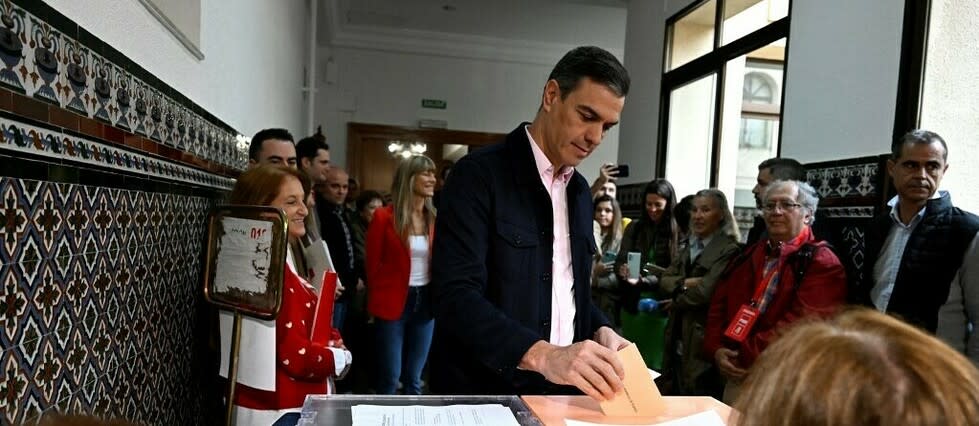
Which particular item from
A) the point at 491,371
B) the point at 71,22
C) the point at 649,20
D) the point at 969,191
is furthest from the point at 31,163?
the point at 649,20

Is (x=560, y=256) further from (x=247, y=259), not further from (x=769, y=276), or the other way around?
(x=769, y=276)

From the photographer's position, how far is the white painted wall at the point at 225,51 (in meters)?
1.20

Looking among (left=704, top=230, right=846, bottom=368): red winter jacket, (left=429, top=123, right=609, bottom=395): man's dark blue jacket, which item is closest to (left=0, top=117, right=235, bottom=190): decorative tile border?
(left=429, top=123, right=609, bottom=395): man's dark blue jacket

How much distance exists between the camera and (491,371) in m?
1.25

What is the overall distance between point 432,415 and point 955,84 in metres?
2.91

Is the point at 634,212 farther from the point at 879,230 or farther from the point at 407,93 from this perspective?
the point at 407,93

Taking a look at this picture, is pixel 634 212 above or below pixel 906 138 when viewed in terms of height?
below

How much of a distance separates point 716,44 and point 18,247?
4.68 metres

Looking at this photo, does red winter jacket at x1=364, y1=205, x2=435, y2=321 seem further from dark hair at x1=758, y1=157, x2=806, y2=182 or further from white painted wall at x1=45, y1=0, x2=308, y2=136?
dark hair at x1=758, y1=157, x2=806, y2=182

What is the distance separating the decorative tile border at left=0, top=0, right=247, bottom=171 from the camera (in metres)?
0.82

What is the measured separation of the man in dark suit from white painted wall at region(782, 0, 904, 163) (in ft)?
7.14

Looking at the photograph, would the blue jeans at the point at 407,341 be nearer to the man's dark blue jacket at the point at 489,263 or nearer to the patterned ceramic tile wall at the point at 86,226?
the patterned ceramic tile wall at the point at 86,226

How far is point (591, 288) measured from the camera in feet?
7.18

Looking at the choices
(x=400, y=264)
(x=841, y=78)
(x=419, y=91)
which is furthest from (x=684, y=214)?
(x=419, y=91)
